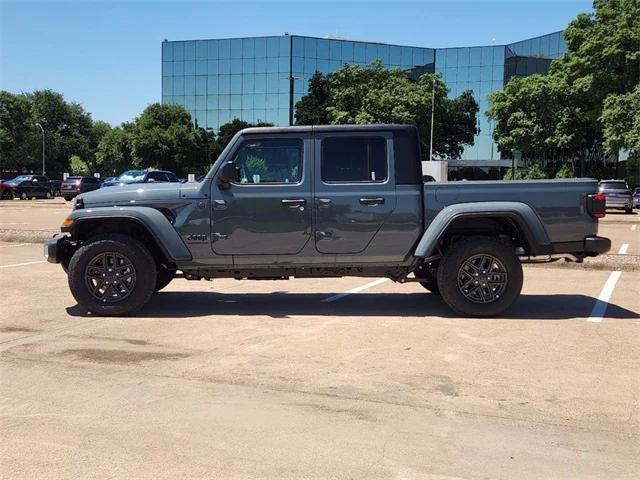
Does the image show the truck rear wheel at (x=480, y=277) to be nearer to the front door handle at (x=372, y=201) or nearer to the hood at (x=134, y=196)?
the front door handle at (x=372, y=201)

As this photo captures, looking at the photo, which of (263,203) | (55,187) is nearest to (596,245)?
(263,203)

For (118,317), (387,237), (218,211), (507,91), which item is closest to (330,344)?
(387,237)

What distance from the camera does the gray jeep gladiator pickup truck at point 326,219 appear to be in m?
7.09

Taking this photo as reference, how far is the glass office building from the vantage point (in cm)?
7612

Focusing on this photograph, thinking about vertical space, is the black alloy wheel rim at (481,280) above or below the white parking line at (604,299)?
above

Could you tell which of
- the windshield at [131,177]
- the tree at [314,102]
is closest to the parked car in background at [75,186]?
the windshield at [131,177]

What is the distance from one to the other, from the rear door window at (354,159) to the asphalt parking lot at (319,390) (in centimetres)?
171

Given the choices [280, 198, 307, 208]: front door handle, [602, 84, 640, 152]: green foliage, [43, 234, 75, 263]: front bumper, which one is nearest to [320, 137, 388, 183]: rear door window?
[280, 198, 307, 208]: front door handle

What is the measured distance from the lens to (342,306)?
26.2ft

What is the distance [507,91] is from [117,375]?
5176cm

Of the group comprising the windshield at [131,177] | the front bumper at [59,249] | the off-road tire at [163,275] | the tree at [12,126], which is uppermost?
the tree at [12,126]

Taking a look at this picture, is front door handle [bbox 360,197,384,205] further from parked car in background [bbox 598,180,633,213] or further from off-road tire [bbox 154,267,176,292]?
parked car in background [bbox 598,180,633,213]

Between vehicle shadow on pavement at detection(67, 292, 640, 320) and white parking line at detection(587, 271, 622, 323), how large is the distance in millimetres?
75

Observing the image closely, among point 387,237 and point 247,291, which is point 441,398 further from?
point 247,291
